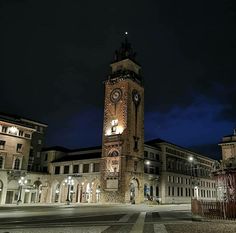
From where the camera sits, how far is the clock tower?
67.8m

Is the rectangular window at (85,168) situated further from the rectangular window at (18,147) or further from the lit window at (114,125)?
the rectangular window at (18,147)

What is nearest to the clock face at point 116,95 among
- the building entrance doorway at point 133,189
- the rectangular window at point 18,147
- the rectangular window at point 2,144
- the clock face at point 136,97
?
the clock face at point 136,97

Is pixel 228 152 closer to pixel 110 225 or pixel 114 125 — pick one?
pixel 114 125

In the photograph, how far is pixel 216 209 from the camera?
25.6m

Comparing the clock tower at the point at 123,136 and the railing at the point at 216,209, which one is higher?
the clock tower at the point at 123,136

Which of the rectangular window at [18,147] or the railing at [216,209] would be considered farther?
the rectangular window at [18,147]

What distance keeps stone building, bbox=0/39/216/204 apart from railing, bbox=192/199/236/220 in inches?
1430

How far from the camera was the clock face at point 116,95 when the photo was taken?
74500 millimetres

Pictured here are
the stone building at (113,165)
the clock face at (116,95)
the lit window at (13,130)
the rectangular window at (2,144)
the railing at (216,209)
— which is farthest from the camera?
the clock face at (116,95)

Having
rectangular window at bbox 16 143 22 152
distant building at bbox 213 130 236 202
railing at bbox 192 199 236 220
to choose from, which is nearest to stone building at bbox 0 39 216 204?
rectangular window at bbox 16 143 22 152

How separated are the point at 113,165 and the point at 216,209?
45.7 metres

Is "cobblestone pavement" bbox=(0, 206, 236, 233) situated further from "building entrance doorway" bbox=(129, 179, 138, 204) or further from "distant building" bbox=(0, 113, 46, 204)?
"building entrance doorway" bbox=(129, 179, 138, 204)

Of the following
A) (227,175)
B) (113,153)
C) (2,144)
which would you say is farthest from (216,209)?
(2,144)

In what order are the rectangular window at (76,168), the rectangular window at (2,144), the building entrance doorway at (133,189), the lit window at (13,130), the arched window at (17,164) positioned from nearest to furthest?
the rectangular window at (2,144)
the lit window at (13,130)
the arched window at (17,164)
the building entrance doorway at (133,189)
the rectangular window at (76,168)
